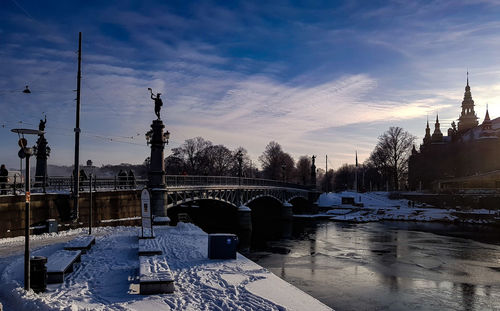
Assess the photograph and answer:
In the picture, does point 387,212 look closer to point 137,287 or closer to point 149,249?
point 149,249

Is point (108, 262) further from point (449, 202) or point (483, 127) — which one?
point (483, 127)

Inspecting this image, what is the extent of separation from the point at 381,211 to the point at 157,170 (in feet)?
160

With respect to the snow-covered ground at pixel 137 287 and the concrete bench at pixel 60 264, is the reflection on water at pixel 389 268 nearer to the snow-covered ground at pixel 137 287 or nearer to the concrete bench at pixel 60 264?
the snow-covered ground at pixel 137 287

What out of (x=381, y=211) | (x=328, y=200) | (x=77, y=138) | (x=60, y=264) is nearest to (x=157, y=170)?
(x=77, y=138)

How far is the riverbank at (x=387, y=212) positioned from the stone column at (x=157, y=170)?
1542 inches

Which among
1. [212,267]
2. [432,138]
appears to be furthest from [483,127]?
[212,267]

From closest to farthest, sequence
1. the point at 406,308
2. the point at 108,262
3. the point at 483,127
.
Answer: the point at 108,262 → the point at 406,308 → the point at 483,127

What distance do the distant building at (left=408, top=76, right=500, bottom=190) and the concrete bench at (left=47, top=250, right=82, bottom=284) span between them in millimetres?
82966

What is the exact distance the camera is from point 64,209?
22078 millimetres

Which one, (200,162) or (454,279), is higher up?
(200,162)

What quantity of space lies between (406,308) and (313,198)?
60.6 metres

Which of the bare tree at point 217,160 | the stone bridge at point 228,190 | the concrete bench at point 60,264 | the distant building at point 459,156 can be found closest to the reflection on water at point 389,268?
the stone bridge at point 228,190

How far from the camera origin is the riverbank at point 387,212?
192 ft

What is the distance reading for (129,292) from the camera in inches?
407
